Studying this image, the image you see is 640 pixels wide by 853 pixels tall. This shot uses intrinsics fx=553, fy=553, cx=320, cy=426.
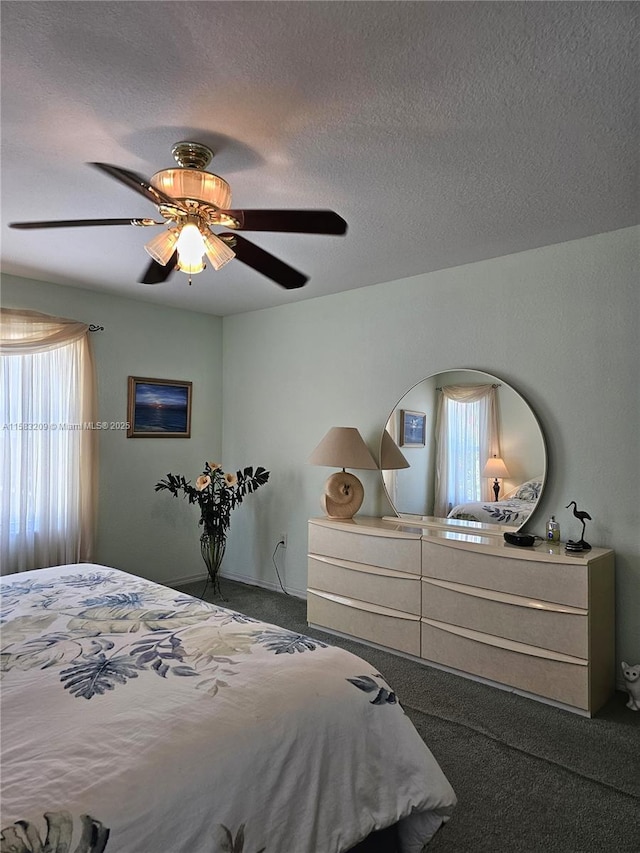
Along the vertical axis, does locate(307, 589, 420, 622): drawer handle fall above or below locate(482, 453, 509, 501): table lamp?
below

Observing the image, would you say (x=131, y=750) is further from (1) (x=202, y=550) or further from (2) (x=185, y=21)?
(1) (x=202, y=550)

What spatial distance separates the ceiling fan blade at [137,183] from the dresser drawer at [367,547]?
243cm

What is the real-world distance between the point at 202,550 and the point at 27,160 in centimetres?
346

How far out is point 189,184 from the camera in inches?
82.1

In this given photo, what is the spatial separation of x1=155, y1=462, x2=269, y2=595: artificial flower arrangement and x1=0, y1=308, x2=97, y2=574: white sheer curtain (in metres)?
0.72

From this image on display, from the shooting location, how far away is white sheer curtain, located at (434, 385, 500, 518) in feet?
11.9

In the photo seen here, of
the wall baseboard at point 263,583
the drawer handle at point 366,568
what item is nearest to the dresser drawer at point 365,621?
the drawer handle at point 366,568

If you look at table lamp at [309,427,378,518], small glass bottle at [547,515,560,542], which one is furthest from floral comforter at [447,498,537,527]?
table lamp at [309,427,378,518]

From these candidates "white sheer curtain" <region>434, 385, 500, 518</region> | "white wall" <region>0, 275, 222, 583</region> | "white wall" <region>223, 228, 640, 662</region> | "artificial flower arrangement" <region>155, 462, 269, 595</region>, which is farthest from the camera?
"artificial flower arrangement" <region>155, 462, 269, 595</region>

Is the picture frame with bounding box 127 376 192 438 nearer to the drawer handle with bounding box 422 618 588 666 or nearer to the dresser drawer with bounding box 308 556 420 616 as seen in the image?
the dresser drawer with bounding box 308 556 420 616

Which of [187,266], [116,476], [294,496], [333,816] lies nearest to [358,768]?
[333,816]

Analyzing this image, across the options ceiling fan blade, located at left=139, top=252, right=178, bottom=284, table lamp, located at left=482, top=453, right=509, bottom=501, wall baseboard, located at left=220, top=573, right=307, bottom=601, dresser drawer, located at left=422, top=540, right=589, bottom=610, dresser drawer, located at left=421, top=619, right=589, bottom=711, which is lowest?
wall baseboard, located at left=220, top=573, right=307, bottom=601

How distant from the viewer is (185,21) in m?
1.59

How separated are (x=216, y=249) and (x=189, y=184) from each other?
10.1 inches
